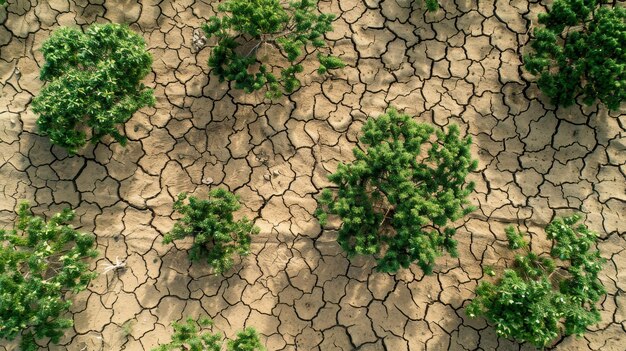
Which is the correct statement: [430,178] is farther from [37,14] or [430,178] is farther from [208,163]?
[37,14]

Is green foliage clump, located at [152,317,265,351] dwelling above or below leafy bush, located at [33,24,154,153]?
below

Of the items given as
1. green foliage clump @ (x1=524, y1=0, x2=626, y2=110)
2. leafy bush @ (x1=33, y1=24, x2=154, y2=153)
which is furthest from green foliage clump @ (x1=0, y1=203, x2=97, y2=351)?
green foliage clump @ (x1=524, y1=0, x2=626, y2=110)

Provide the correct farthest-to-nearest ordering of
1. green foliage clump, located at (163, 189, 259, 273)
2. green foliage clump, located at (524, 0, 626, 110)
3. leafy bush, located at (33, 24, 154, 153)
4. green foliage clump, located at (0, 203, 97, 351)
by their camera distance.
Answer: green foliage clump, located at (163, 189, 259, 273) < green foliage clump, located at (524, 0, 626, 110) < leafy bush, located at (33, 24, 154, 153) < green foliage clump, located at (0, 203, 97, 351)

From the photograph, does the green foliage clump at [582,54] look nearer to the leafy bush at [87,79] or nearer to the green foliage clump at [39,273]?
the leafy bush at [87,79]

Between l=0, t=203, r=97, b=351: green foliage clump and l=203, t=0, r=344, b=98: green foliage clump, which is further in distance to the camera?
l=203, t=0, r=344, b=98: green foliage clump

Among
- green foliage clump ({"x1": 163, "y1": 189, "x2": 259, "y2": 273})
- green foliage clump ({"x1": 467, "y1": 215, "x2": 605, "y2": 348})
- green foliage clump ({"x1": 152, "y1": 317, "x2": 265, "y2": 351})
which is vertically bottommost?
green foliage clump ({"x1": 152, "y1": 317, "x2": 265, "y2": 351})

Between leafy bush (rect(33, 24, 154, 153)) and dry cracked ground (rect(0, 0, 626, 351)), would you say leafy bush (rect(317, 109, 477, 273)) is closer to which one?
dry cracked ground (rect(0, 0, 626, 351))
